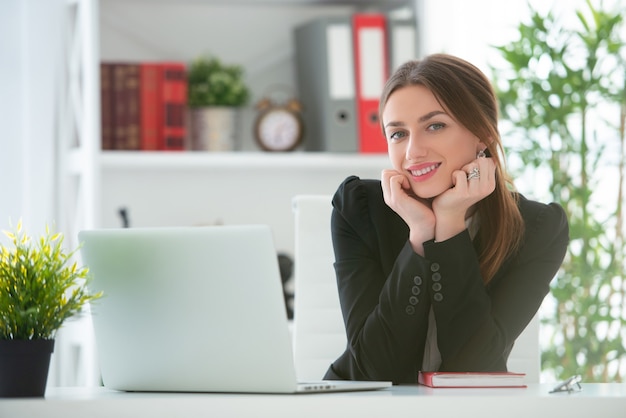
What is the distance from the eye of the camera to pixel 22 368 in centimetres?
114

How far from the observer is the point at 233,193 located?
316 cm

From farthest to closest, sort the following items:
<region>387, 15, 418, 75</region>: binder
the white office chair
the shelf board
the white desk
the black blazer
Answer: <region>387, 15, 418, 75</region>: binder → the shelf board → the white office chair → the black blazer → the white desk

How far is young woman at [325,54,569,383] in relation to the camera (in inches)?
61.2

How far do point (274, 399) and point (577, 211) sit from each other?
7.18 feet

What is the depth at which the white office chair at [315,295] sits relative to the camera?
78.5 inches

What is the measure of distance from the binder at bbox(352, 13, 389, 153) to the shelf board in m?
0.06

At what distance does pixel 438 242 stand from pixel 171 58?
182cm

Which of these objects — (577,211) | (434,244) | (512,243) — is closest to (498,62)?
(577,211)

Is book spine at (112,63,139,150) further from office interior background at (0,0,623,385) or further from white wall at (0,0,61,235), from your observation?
white wall at (0,0,61,235)

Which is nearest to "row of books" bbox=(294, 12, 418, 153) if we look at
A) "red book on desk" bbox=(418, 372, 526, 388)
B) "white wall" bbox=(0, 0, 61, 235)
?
"white wall" bbox=(0, 0, 61, 235)

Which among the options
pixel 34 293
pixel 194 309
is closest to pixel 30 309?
pixel 34 293

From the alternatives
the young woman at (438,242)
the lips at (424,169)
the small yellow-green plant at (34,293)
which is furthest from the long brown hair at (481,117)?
the small yellow-green plant at (34,293)

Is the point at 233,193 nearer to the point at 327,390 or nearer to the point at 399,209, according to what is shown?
the point at 399,209

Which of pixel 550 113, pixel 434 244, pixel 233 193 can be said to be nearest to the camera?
pixel 434 244
